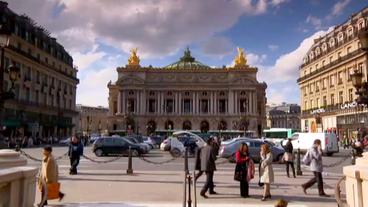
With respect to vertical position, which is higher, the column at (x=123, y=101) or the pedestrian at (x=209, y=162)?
the column at (x=123, y=101)

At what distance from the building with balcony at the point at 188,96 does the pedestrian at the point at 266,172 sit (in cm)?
9125

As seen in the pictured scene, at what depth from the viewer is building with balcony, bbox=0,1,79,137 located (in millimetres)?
53969

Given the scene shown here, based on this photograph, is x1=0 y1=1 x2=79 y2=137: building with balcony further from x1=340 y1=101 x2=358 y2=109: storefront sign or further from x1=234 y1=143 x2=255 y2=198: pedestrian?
x1=340 y1=101 x2=358 y2=109: storefront sign

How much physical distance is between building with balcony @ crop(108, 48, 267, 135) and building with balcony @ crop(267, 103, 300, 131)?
40760 mm

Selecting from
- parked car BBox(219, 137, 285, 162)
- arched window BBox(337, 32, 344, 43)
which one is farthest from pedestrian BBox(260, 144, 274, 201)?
arched window BBox(337, 32, 344, 43)

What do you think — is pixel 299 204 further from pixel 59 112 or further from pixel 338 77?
pixel 59 112

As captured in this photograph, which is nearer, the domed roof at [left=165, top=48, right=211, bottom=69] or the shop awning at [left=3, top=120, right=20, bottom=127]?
the shop awning at [left=3, top=120, right=20, bottom=127]

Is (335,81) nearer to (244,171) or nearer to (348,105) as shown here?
(348,105)

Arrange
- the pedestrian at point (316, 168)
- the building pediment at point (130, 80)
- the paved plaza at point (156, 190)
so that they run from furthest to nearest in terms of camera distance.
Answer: the building pediment at point (130, 80) < the pedestrian at point (316, 168) < the paved plaza at point (156, 190)

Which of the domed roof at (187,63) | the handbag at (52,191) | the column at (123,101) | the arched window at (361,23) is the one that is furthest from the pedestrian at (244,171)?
the domed roof at (187,63)

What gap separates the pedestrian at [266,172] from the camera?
11484 millimetres

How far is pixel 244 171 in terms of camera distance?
1184 cm

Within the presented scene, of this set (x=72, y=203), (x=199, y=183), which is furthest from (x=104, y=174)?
(x=72, y=203)

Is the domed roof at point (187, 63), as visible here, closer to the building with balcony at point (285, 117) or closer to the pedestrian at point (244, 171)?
the building with balcony at point (285, 117)
